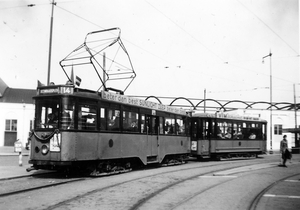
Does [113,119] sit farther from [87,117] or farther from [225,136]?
[225,136]

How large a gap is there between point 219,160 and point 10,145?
28948 mm

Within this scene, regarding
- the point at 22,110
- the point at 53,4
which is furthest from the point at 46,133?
the point at 22,110

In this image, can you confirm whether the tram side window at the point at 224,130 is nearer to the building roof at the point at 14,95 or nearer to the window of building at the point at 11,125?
the window of building at the point at 11,125

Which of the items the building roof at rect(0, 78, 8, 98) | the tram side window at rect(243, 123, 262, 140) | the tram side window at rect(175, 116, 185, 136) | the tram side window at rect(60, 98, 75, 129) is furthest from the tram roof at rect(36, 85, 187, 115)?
the building roof at rect(0, 78, 8, 98)

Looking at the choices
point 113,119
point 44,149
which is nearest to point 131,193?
point 44,149

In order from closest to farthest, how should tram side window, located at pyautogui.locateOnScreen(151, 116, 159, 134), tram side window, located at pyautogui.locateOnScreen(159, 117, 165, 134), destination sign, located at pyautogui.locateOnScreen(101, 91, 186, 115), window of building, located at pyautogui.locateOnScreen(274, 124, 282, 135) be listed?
destination sign, located at pyautogui.locateOnScreen(101, 91, 186, 115) → tram side window, located at pyautogui.locateOnScreen(151, 116, 159, 134) → tram side window, located at pyautogui.locateOnScreen(159, 117, 165, 134) → window of building, located at pyautogui.locateOnScreen(274, 124, 282, 135)

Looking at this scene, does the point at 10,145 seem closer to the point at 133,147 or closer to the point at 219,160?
the point at 219,160

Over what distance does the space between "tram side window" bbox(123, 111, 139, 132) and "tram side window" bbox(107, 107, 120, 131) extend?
473 millimetres

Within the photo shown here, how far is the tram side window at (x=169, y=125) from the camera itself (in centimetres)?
1736

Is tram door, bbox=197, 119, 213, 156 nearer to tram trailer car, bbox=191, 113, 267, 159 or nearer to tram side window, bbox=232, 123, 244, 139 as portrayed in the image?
tram trailer car, bbox=191, 113, 267, 159

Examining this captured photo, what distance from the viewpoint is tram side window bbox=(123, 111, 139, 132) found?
13805 mm

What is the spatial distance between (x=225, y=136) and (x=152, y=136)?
819cm

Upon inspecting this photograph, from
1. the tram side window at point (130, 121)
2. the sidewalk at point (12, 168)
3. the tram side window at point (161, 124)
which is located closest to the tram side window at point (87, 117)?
the tram side window at point (130, 121)

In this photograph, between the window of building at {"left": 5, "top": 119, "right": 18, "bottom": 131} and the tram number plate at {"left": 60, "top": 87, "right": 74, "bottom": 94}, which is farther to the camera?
the window of building at {"left": 5, "top": 119, "right": 18, "bottom": 131}
